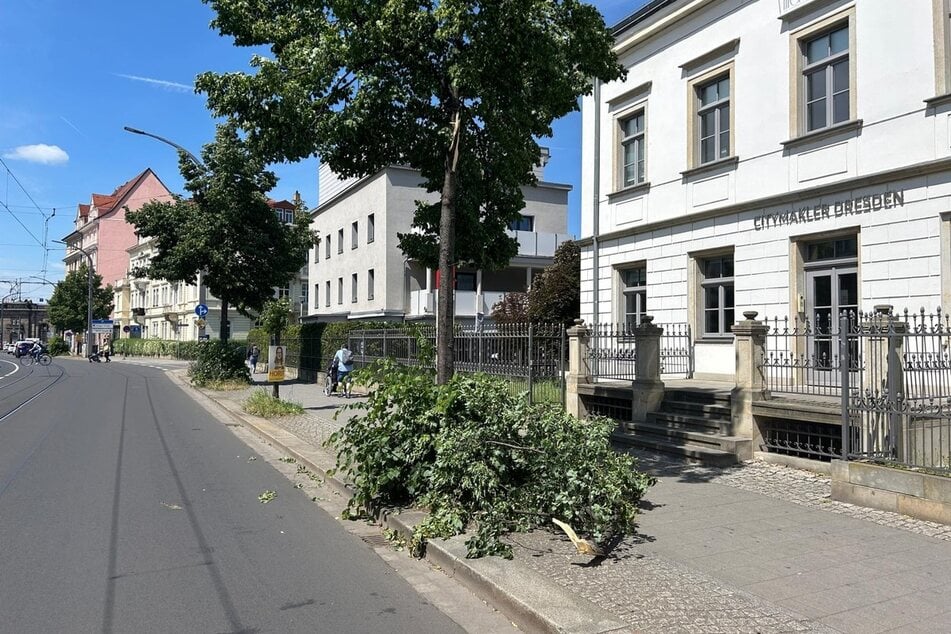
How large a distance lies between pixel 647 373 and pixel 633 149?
7863mm

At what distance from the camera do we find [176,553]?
5656 millimetres

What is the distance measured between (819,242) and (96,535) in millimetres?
12205

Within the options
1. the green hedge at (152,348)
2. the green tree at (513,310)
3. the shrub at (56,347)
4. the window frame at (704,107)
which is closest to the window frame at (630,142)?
the window frame at (704,107)

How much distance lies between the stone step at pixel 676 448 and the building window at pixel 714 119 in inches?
274

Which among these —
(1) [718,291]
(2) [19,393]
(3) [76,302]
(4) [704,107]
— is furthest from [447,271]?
(3) [76,302]

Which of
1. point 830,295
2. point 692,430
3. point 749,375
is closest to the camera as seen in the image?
point 749,375

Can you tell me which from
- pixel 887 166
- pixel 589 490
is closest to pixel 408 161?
pixel 589 490

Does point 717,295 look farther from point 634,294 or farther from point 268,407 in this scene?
point 268,407

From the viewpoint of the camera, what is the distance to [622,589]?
460 cm

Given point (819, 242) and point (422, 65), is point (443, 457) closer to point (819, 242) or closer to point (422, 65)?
point (422, 65)

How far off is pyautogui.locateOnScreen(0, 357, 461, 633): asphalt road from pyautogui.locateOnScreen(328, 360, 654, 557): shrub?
69 centimetres

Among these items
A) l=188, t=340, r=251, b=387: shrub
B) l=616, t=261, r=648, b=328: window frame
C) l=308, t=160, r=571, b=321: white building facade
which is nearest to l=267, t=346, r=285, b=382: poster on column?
l=188, t=340, r=251, b=387: shrub

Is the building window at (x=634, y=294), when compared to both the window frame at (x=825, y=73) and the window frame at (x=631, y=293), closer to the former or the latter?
the window frame at (x=631, y=293)

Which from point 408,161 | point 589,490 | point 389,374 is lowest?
point 589,490
